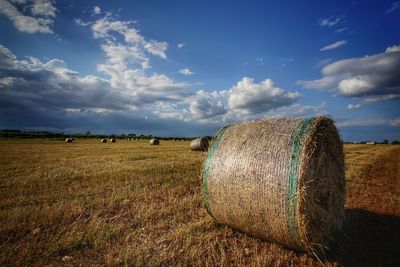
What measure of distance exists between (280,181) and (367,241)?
244cm

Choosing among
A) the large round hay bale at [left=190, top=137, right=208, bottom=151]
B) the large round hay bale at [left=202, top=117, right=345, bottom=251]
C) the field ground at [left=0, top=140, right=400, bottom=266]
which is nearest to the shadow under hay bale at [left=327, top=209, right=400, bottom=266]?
the field ground at [left=0, top=140, right=400, bottom=266]

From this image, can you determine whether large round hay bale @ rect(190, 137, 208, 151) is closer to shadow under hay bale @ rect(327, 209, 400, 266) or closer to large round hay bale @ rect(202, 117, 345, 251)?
shadow under hay bale @ rect(327, 209, 400, 266)

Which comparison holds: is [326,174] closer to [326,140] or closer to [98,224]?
[326,140]

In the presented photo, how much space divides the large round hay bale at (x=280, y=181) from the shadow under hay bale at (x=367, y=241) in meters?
0.31

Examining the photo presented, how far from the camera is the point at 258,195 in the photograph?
4980mm

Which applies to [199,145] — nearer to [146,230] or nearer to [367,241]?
[146,230]

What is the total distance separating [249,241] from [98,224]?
301cm

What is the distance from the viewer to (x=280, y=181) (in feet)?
15.6

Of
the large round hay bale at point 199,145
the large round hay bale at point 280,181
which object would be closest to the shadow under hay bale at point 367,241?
the large round hay bale at point 280,181

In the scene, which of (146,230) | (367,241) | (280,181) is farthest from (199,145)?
(280,181)

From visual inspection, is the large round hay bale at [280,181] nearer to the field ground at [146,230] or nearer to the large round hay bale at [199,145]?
the field ground at [146,230]

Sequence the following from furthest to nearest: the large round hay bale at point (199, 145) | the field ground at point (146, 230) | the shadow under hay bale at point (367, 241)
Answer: the large round hay bale at point (199, 145) → the shadow under hay bale at point (367, 241) → the field ground at point (146, 230)

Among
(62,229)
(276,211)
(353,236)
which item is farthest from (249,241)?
(62,229)

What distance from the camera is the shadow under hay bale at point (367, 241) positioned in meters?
4.79
